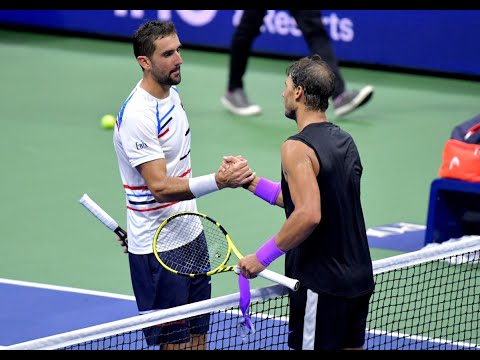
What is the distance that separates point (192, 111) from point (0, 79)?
2.85 metres

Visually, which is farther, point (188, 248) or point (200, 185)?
point (188, 248)

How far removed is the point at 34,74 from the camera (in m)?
14.5

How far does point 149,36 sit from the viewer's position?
5855mm

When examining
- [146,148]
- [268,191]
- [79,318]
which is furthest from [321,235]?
[79,318]

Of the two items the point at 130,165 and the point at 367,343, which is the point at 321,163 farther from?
the point at 367,343

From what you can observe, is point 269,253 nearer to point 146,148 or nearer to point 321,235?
point 321,235

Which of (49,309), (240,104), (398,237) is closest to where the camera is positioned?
(49,309)

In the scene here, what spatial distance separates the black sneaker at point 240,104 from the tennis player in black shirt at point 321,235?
7.33m

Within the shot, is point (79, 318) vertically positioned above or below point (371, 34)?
below

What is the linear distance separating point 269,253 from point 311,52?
24.0 feet

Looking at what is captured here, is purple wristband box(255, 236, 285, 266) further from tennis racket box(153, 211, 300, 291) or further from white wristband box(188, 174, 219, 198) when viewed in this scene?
white wristband box(188, 174, 219, 198)

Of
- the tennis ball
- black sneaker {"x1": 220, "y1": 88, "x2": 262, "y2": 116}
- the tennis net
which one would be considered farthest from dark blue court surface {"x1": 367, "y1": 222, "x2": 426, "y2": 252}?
the tennis ball

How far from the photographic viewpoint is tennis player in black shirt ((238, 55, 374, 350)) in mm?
5219
